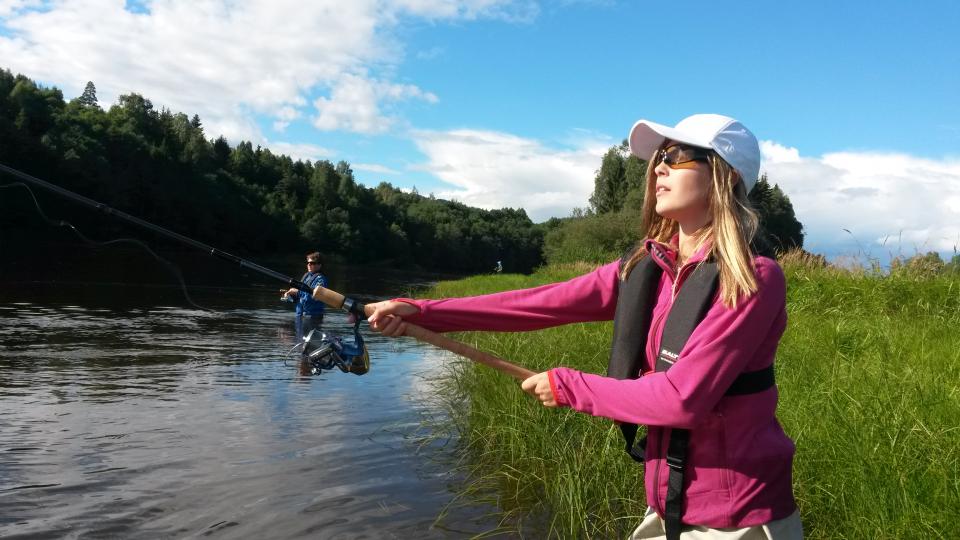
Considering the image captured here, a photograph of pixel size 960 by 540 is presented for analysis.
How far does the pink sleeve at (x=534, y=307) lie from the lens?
2.72 m

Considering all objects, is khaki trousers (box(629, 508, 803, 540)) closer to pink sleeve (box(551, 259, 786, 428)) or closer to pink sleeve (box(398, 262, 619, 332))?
pink sleeve (box(551, 259, 786, 428))

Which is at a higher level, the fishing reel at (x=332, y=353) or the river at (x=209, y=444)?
the fishing reel at (x=332, y=353)

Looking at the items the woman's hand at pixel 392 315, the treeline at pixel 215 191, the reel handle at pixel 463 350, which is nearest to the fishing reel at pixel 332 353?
the reel handle at pixel 463 350

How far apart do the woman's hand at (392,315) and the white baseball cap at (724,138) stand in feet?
3.69

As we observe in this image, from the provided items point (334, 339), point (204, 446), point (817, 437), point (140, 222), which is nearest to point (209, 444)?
point (204, 446)

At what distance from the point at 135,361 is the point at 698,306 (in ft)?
39.4

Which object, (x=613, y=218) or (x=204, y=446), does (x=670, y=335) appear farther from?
(x=613, y=218)

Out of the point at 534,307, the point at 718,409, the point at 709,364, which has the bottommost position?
the point at 718,409

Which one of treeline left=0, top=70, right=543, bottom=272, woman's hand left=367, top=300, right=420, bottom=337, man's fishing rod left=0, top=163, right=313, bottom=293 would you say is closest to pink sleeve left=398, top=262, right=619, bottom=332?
woman's hand left=367, top=300, right=420, bottom=337

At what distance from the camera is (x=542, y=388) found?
7.52 feet

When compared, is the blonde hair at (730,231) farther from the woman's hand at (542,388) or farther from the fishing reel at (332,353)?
the fishing reel at (332,353)

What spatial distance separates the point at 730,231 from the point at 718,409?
1.76ft

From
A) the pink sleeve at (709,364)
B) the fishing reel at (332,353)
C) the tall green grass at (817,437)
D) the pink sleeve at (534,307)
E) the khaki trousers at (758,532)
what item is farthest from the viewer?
the fishing reel at (332,353)

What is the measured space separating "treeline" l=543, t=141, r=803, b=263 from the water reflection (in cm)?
2893
